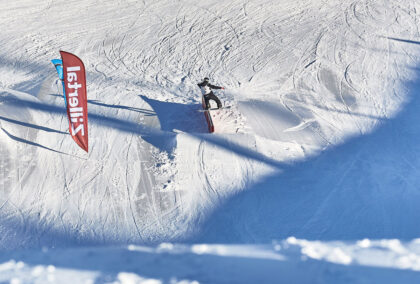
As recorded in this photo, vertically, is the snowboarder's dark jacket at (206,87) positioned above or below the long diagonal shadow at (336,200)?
above

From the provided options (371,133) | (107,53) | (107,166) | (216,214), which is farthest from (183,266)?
(107,53)

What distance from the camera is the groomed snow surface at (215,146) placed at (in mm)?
6461

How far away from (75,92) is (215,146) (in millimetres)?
2593

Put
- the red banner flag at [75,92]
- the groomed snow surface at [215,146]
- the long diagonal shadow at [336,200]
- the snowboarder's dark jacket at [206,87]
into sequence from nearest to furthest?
the groomed snow surface at [215,146], the long diagonal shadow at [336,200], the red banner flag at [75,92], the snowboarder's dark jacket at [206,87]

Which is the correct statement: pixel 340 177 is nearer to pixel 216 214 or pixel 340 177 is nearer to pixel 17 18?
pixel 216 214

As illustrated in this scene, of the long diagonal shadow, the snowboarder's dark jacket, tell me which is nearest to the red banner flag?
the snowboarder's dark jacket

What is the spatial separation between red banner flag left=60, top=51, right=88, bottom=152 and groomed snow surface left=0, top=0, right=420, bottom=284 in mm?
941

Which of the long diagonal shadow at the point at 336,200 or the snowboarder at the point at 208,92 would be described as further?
the snowboarder at the point at 208,92

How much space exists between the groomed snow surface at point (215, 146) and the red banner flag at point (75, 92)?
941 mm

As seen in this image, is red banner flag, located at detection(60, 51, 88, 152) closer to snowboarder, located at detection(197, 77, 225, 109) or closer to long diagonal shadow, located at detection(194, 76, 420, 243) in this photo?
snowboarder, located at detection(197, 77, 225, 109)

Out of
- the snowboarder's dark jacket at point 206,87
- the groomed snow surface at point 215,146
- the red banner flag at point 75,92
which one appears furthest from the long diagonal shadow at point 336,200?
the red banner flag at point 75,92

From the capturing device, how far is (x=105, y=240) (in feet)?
22.0

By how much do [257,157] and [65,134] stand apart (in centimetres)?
356

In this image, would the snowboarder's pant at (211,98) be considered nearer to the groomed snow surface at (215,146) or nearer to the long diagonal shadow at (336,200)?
the groomed snow surface at (215,146)
